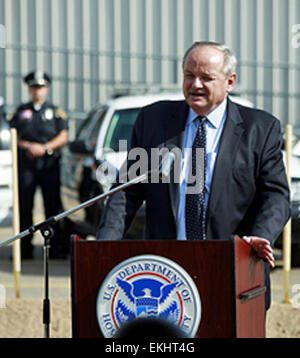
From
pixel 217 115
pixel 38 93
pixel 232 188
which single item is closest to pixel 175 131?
pixel 217 115

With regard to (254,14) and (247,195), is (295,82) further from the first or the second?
(247,195)

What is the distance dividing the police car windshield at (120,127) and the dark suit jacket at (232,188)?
15.7 ft

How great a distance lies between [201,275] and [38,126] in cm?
649

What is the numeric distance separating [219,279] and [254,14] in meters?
16.7

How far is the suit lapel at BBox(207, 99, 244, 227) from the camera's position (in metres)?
3.76

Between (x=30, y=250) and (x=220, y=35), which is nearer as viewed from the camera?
(x=30, y=250)

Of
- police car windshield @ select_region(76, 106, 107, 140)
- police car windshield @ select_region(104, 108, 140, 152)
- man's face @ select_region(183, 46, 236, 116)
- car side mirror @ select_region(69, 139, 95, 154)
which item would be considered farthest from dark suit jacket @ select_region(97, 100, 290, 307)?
police car windshield @ select_region(76, 106, 107, 140)

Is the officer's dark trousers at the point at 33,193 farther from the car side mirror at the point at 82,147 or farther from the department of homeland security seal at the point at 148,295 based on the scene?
the department of homeland security seal at the point at 148,295

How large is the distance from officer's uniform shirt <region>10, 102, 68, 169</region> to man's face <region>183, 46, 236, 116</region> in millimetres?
5629

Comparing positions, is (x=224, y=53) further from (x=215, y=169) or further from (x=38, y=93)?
(x=38, y=93)

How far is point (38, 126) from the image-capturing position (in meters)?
9.40

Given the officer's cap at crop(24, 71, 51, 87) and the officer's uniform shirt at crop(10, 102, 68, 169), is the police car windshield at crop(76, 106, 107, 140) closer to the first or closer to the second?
the officer's uniform shirt at crop(10, 102, 68, 169)
